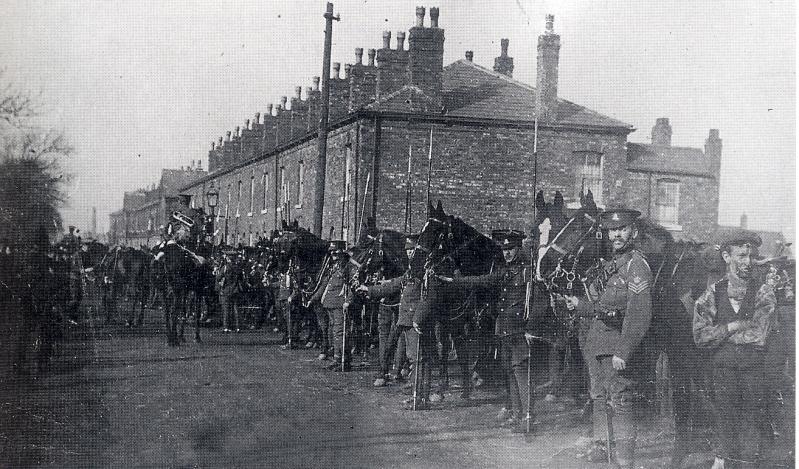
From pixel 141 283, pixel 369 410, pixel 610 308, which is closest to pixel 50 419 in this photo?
pixel 369 410

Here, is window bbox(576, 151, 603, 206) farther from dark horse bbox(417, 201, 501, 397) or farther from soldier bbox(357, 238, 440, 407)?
soldier bbox(357, 238, 440, 407)

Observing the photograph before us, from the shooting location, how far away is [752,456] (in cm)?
596

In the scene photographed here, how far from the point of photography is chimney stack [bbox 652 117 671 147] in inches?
1332

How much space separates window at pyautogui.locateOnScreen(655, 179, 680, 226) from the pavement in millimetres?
18078

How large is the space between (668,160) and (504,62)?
7884 mm

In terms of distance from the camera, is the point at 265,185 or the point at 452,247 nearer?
the point at 452,247

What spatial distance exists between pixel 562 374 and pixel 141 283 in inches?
443

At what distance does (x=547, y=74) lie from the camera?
75.8ft

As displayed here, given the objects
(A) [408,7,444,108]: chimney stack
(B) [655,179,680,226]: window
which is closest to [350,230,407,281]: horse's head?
(A) [408,7,444,108]: chimney stack

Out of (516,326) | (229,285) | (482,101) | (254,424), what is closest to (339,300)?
(254,424)

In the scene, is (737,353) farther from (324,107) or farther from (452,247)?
(324,107)

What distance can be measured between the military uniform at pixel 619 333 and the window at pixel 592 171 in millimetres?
18369

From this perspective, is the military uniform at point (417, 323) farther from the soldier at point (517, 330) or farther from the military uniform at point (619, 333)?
the military uniform at point (619, 333)

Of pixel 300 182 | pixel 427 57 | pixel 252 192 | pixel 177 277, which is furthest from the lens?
pixel 252 192
